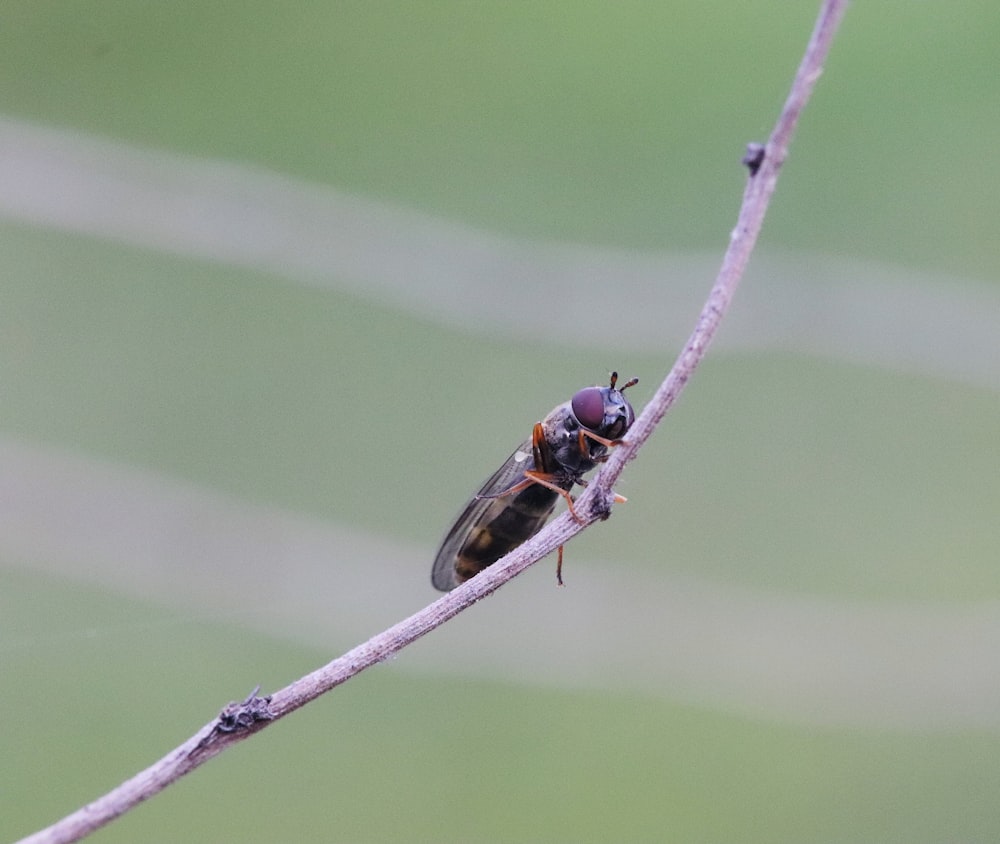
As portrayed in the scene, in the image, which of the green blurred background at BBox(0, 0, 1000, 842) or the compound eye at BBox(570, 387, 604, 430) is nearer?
the compound eye at BBox(570, 387, 604, 430)

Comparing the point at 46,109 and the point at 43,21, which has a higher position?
the point at 43,21

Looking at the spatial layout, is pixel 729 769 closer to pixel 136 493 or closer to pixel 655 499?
pixel 655 499

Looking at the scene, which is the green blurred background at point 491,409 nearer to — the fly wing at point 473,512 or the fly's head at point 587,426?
the fly wing at point 473,512

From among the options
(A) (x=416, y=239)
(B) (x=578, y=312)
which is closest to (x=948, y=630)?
(B) (x=578, y=312)

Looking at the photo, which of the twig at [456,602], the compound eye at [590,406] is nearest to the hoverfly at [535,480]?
the compound eye at [590,406]

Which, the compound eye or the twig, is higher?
the compound eye

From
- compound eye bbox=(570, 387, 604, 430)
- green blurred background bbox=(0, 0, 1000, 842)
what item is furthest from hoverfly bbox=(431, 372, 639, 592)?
green blurred background bbox=(0, 0, 1000, 842)

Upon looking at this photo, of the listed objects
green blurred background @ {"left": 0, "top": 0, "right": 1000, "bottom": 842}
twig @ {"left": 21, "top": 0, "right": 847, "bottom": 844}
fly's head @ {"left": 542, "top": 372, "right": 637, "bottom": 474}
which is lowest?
twig @ {"left": 21, "top": 0, "right": 847, "bottom": 844}

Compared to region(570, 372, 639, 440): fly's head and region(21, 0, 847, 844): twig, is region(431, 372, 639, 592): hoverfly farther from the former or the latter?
region(21, 0, 847, 844): twig
